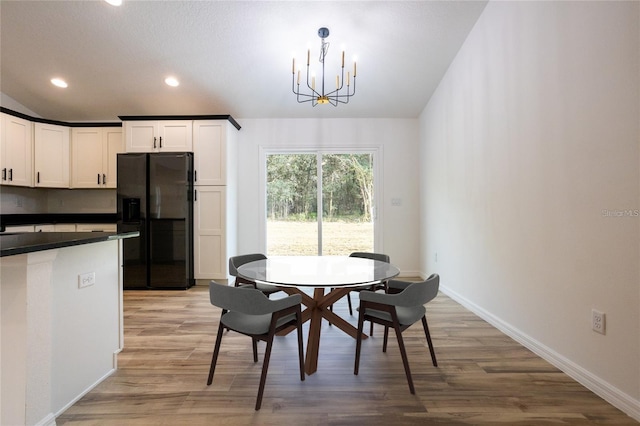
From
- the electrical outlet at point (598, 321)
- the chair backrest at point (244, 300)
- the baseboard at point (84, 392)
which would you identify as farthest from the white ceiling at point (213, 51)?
the baseboard at point (84, 392)

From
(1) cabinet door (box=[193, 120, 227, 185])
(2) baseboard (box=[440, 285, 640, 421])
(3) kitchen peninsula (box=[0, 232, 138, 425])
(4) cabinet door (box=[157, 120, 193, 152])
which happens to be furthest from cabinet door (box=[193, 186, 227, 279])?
(2) baseboard (box=[440, 285, 640, 421])

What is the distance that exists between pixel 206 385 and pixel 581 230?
2503 mm

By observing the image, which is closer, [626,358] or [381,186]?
[626,358]

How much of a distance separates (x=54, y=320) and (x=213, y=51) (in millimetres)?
2937

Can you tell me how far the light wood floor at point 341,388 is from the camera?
4.81 ft

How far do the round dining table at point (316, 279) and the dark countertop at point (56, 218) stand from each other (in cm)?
333

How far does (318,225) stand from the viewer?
15.0ft

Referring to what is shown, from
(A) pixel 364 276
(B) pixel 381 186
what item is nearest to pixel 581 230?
(A) pixel 364 276

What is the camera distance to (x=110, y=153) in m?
4.23

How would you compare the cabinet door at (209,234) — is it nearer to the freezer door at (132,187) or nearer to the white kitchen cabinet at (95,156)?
the freezer door at (132,187)

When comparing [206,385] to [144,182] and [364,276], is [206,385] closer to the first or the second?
[364,276]

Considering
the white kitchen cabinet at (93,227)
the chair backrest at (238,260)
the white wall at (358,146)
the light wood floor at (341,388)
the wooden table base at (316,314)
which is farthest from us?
the white wall at (358,146)

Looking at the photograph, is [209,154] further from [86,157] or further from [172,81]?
[86,157]

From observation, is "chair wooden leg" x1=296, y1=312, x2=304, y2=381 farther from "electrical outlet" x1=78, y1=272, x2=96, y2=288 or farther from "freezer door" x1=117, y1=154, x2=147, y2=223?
"freezer door" x1=117, y1=154, x2=147, y2=223
